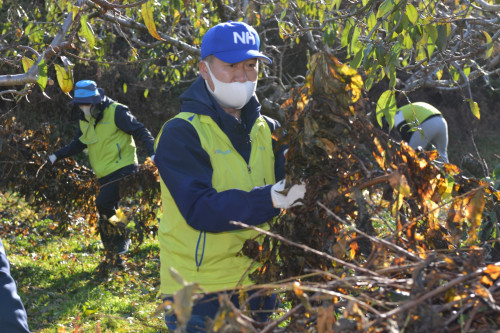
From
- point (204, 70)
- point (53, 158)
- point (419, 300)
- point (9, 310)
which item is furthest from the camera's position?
point (53, 158)

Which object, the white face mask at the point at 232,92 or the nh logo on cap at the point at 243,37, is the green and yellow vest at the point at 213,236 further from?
the nh logo on cap at the point at 243,37

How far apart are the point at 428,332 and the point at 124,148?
5.74 metres

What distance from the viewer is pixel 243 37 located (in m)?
2.84

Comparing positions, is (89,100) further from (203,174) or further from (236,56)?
(203,174)

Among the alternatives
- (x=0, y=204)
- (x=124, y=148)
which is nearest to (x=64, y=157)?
(x=124, y=148)

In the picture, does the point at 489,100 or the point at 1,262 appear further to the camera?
the point at 489,100

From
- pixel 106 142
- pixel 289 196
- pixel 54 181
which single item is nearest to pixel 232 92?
pixel 289 196

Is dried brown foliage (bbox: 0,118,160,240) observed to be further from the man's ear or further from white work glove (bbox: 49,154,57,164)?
the man's ear

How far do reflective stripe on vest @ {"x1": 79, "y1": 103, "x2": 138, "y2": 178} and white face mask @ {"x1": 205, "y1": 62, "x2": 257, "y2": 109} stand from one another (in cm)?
389

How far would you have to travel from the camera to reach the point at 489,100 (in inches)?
672

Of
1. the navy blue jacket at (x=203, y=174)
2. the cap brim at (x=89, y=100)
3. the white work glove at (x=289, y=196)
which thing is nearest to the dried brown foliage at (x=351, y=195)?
the white work glove at (x=289, y=196)

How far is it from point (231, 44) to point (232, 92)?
21 cm

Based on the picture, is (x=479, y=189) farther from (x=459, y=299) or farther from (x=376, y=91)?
(x=376, y=91)

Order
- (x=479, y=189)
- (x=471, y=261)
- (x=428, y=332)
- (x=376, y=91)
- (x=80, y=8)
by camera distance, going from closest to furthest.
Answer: (x=428, y=332) → (x=471, y=261) → (x=479, y=189) → (x=80, y=8) → (x=376, y=91)
